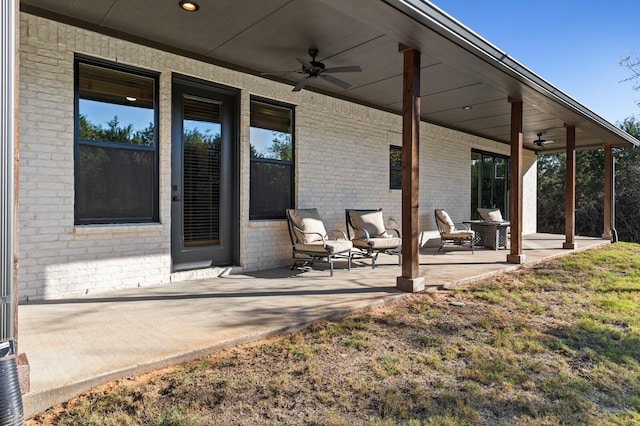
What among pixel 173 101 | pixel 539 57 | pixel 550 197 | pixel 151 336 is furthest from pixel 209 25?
pixel 550 197

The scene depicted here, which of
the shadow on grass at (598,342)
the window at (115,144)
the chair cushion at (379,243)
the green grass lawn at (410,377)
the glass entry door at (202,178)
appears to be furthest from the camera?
the chair cushion at (379,243)

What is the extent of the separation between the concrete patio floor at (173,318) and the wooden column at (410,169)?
0.25 meters

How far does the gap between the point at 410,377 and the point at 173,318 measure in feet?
6.35

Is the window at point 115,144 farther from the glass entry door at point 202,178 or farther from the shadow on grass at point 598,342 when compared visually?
the shadow on grass at point 598,342

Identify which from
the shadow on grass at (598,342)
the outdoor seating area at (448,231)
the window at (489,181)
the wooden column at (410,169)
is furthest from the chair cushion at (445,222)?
the shadow on grass at (598,342)

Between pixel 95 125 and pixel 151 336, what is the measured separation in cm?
260

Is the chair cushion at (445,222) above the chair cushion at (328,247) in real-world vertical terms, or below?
above

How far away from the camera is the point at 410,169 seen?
4.14m

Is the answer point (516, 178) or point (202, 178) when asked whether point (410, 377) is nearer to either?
point (202, 178)

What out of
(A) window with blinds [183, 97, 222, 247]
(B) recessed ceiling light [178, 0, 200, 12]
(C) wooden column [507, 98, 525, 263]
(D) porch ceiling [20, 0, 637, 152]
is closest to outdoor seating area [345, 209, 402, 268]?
(C) wooden column [507, 98, 525, 263]

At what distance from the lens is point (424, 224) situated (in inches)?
324

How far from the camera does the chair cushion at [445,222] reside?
771 centimetres

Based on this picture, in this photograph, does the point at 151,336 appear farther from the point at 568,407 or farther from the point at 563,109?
the point at 563,109

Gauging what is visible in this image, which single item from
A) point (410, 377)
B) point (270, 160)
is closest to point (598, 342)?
point (410, 377)
